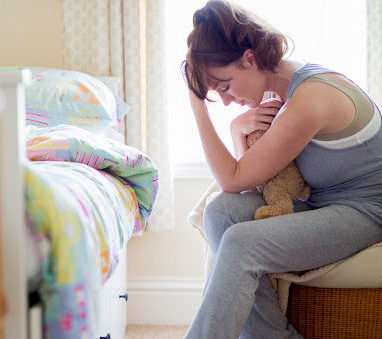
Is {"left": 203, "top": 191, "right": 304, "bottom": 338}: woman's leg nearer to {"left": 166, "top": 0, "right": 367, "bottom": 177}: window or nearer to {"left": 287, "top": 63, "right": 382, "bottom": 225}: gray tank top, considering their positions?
{"left": 287, "top": 63, "right": 382, "bottom": 225}: gray tank top

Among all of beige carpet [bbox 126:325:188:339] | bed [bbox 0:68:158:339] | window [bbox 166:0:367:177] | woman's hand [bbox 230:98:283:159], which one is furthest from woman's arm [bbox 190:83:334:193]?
beige carpet [bbox 126:325:188:339]

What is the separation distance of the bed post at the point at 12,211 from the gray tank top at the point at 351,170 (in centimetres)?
84

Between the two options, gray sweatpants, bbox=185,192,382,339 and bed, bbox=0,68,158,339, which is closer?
bed, bbox=0,68,158,339

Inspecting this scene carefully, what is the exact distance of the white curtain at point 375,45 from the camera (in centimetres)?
221

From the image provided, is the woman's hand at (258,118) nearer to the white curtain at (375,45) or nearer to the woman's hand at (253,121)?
the woman's hand at (253,121)

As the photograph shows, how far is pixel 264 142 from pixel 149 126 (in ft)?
3.28

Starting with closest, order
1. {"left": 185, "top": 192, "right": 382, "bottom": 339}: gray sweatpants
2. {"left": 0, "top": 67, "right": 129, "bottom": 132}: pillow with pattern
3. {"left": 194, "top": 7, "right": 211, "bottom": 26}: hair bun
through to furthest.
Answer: {"left": 185, "top": 192, "right": 382, "bottom": 339}: gray sweatpants, {"left": 194, "top": 7, "right": 211, "bottom": 26}: hair bun, {"left": 0, "top": 67, "right": 129, "bottom": 132}: pillow with pattern

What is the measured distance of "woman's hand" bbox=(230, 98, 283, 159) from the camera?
1.48 metres

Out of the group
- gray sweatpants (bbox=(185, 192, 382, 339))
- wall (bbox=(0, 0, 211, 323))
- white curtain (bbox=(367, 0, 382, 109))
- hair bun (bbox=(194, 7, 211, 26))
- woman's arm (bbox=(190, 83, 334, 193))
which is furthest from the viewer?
wall (bbox=(0, 0, 211, 323))

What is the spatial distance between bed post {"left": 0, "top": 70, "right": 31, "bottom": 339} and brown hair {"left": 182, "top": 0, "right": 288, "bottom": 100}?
2.52ft

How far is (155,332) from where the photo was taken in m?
2.27

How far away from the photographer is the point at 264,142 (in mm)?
1319

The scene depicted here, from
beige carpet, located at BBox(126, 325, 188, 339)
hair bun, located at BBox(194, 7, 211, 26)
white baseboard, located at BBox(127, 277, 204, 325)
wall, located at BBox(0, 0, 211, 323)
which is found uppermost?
hair bun, located at BBox(194, 7, 211, 26)

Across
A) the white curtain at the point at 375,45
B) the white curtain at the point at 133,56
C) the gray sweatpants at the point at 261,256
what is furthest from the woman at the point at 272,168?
the white curtain at the point at 375,45
